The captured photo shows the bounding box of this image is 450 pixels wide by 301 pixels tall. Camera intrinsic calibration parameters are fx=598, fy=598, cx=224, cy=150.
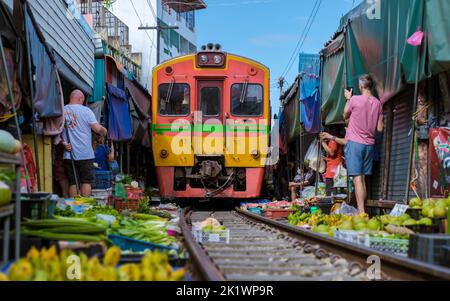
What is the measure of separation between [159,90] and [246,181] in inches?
106

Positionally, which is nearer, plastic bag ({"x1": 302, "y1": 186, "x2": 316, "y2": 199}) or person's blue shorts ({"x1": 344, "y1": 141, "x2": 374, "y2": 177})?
person's blue shorts ({"x1": 344, "y1": 141, "x2": 374, "y2": 177})

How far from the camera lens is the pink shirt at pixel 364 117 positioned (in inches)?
318

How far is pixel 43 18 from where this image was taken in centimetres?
915

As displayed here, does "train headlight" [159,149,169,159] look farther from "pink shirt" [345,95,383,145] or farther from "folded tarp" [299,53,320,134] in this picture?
"pink shirt" [345,95,383,145]

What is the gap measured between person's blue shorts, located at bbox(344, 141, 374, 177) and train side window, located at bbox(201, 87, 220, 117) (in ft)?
16.1

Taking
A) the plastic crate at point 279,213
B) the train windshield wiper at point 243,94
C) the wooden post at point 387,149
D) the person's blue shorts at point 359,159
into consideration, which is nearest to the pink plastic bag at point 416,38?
the person's blue shorts at point 359,159

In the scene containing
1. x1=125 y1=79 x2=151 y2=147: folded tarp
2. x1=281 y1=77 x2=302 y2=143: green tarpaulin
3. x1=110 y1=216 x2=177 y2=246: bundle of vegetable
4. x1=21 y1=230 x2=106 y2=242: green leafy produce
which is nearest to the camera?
x1=21 y1=230 x2=106 y2=242: green leafy produce

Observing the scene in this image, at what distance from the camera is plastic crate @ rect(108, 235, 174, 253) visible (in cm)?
437

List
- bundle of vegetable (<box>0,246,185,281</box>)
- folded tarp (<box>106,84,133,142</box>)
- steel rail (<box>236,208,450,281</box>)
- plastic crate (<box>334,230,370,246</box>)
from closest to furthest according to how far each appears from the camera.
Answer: bundle of vegetable (<box>0,246,185,281</box>), steel rail (<box>236,208,450,281</box>), plastic crate (<box>334,230,370,246</box>), folded tarp (<box>106,84,133,142</box>)

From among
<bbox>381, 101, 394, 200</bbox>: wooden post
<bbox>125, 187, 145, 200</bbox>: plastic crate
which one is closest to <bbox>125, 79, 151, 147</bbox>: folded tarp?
<bbox>125, 187, 145, 200</bbox>: plastic crate

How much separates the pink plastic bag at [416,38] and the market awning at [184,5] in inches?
1460

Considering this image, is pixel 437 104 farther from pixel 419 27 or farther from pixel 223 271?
pixel 223 271
